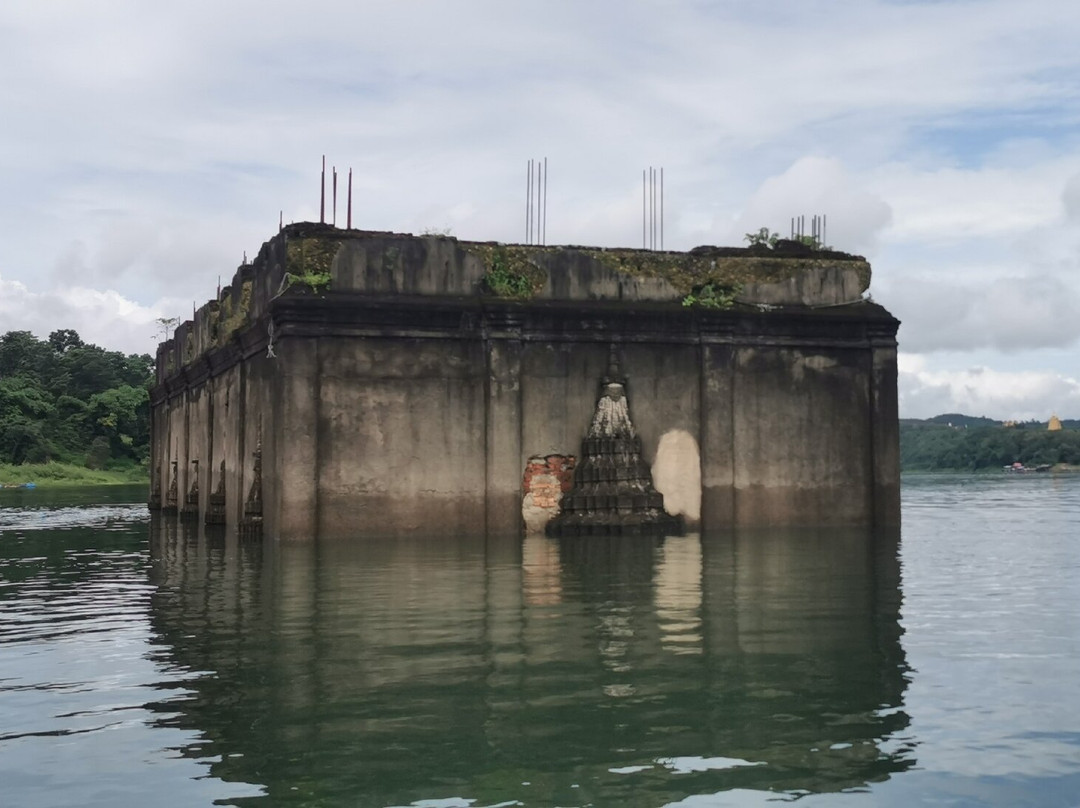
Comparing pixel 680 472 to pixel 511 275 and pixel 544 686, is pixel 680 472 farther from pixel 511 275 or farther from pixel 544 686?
pixel 544 686

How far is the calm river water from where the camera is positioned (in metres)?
5.30

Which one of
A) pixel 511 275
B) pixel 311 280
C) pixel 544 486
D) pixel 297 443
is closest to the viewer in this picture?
pixel 297 443

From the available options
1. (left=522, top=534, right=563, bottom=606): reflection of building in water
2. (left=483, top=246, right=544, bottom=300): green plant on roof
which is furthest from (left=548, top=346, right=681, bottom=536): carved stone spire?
(left=483, top=246, right=544, bottom=300): green plant on roof

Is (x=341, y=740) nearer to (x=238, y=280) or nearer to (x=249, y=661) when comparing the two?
(x=249, y=661)

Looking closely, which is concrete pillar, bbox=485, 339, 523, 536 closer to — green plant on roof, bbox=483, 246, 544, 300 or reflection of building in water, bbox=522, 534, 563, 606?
reflection of building in water, bbox=522, 534, 563, 606

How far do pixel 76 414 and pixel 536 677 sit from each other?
75139 millimetres

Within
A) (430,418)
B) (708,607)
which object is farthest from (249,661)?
(430,418)

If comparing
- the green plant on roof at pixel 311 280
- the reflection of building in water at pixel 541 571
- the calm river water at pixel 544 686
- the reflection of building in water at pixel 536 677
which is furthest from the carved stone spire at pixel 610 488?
the reflection of building in water at pixel 536 677

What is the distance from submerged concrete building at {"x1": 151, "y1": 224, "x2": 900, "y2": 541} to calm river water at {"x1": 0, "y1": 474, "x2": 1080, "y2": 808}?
378cm

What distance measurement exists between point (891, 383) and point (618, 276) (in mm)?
4479

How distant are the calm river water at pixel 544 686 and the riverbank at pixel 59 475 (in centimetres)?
5730

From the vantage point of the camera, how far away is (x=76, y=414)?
77438 millimetres

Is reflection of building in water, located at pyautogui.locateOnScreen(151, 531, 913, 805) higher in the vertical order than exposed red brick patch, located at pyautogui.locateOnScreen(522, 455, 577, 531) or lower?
lower

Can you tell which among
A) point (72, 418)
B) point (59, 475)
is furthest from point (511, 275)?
point (72, 418)
